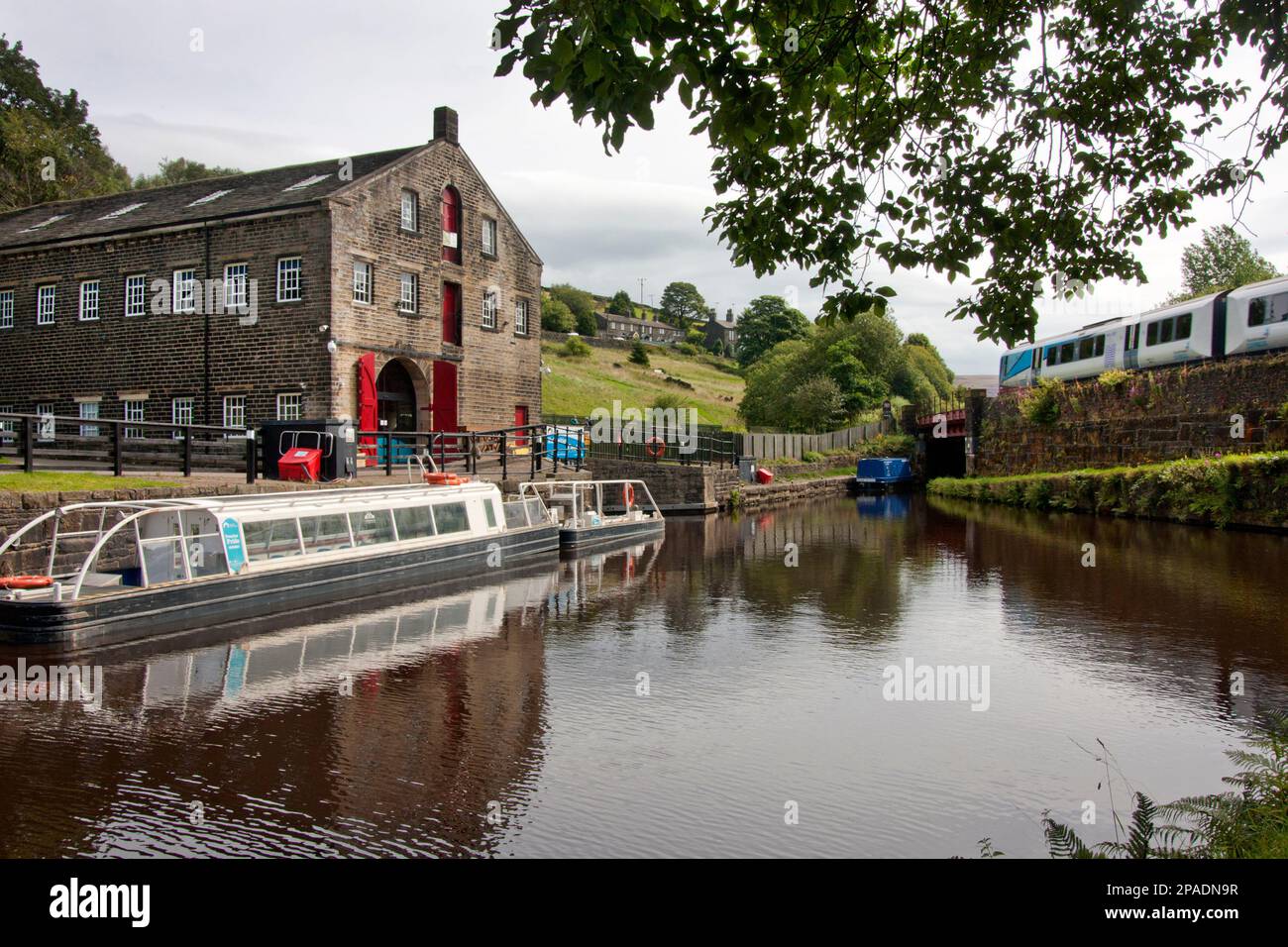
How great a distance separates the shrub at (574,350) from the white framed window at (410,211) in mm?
51288

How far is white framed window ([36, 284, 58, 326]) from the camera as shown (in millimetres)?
31788

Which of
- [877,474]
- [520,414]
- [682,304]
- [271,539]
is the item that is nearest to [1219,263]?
[877,474]

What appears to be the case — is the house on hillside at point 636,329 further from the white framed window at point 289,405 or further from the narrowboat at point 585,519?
the narrowboat at point 585,519

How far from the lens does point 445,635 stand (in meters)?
12.8

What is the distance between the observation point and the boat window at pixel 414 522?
17141mm

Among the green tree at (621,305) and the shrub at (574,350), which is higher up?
the green tree at (621,305)

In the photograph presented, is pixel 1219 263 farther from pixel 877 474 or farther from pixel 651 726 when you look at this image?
pixel 651 726

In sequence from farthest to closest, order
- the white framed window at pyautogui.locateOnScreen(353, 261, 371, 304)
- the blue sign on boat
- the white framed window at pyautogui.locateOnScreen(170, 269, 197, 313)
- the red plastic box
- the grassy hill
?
the grassy hill
the white framed window at pyautogui.locateOnScreen(170, 269, 197, 313)
the white framed window at pyautogui.locateOnScreen(353, 261, 371, 304)
the red plastic box
the blue sign on boat

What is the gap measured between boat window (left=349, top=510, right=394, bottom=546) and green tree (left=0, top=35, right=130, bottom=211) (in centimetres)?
3491

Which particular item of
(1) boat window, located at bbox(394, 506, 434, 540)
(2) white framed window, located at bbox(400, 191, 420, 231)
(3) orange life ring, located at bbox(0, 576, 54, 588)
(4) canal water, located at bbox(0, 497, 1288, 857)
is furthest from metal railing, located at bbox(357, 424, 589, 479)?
(3) orange life ring, located at bbox(0, 576, 54, 588)

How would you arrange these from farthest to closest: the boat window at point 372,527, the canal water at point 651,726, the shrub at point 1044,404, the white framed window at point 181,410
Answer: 1. the shrub at point 1044,404
2. the white framed window at point 181,410
3. the boat window at point 372,527
4. the canal water at point 651,726

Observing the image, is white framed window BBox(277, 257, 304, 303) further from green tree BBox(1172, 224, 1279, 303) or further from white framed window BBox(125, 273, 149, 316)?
green tree BBox(1172, 224, 1279, 303)

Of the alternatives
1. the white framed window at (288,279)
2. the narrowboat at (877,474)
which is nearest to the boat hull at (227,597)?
the white framed window at (288,279)
